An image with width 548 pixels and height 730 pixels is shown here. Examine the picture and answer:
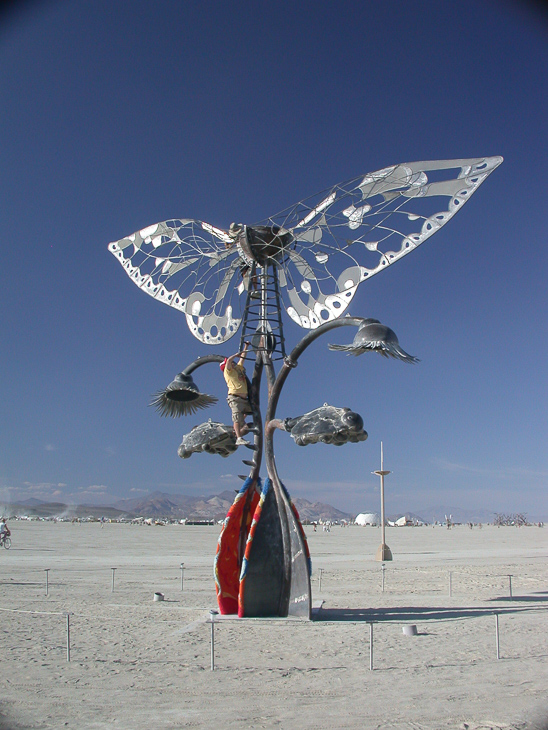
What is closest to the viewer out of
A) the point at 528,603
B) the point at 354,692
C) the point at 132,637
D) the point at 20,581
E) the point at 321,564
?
the point at 354,692

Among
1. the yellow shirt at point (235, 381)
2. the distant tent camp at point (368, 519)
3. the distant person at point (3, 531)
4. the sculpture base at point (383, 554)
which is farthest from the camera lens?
the distant tent camp at point (368, 519)

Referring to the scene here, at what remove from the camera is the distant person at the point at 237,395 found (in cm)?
1387

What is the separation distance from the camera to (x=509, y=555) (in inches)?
1463

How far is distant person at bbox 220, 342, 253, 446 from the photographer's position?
1387cm

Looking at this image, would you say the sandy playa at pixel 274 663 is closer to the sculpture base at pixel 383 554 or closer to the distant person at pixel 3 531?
the sculpture base at pixel 383 554

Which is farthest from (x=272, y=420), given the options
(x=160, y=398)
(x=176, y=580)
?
(x=176, y=580)

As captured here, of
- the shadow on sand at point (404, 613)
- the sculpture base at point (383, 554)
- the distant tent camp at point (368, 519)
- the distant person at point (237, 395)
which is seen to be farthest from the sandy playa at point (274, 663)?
the distant tent camp at point (368, 519)

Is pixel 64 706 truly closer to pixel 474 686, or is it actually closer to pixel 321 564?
pixel 474 686

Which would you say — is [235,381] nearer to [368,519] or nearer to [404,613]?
[404,613]

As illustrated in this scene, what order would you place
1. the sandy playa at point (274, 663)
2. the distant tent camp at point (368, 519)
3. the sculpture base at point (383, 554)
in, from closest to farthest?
the sandy playa at point (274, 663) < the sculpture base at point (383, 554) < the distant tent camp at point (368, 519)

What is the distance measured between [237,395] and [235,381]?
1.09 feet

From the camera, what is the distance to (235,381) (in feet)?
45.4

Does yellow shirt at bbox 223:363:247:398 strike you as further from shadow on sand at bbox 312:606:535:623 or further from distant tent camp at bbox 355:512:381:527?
distant tent camp at bbox 355:512:381:527

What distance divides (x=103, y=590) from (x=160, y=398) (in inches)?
316
